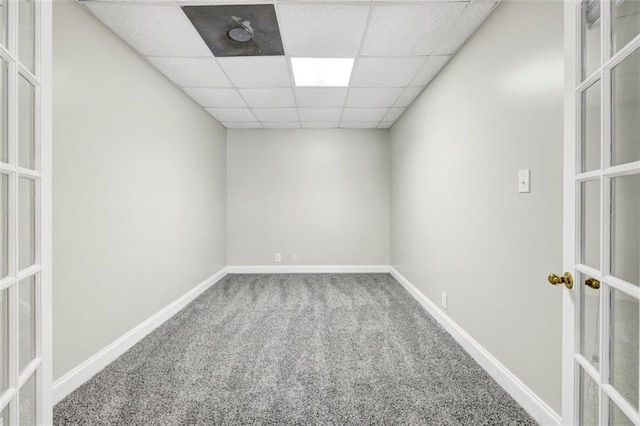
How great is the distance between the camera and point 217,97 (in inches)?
131

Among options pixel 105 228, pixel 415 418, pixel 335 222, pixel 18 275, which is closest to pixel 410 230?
pixel 335 222

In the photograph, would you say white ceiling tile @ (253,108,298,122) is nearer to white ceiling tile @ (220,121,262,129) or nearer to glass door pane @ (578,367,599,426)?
white ceiling tile @ (220,121,262,129)

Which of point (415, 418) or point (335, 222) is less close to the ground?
point (335, 222)

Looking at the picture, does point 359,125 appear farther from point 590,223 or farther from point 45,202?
point 45,202

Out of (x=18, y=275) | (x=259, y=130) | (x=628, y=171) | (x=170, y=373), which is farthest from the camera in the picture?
(x=259, y=130)

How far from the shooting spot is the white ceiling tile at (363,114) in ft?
12.4

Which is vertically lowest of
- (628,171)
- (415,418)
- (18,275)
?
(415,418)

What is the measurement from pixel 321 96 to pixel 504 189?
2.20m

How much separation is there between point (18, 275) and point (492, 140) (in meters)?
2.34

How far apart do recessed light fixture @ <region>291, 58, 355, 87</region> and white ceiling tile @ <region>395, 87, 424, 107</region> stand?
670mm

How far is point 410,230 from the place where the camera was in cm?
365

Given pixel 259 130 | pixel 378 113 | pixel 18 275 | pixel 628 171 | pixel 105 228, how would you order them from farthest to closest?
pixel 259 130 < pixel 378 113 < pixel 105 228 < pixel 18 275 < pixel 628 171

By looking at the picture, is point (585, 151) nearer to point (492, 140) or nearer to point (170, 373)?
point (492, 140)

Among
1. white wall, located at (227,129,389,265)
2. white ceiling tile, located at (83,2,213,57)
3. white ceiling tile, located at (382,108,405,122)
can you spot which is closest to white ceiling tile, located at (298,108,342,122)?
white wall, located at (227,129,389,265)
